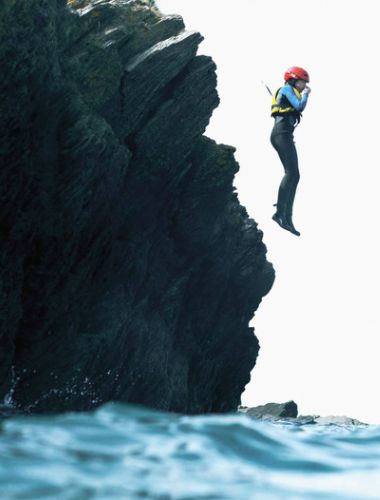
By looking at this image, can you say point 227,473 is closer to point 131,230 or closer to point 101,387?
point 101,387

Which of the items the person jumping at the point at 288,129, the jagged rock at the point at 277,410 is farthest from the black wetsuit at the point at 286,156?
the jagged rock at the point at 277,410

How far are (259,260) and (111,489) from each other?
24.9 metres

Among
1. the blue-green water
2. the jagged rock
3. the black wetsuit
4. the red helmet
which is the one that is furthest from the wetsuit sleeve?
the jagged rock

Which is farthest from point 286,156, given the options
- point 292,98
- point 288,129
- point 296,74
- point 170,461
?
point 170,461

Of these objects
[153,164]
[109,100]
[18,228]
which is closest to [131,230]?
[153,164]

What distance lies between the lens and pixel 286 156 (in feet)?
63.2

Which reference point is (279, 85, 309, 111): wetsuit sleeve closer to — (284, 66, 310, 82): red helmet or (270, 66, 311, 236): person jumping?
(270, 66, 311, 236): person jumping

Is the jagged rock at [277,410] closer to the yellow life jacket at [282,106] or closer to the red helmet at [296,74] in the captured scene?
the yellow life jacket at [282,106]

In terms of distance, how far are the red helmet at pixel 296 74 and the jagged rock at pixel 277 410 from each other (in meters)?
29.4

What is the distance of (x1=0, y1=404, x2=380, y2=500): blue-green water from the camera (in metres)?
4.39

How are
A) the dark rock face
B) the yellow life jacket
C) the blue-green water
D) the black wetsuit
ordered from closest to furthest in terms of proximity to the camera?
the blue-green water
the dark rock face
the yellow life jacket
the black wetsuit

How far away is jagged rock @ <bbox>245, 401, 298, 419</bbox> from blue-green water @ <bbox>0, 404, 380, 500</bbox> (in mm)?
39740

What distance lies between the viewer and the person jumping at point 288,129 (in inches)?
729

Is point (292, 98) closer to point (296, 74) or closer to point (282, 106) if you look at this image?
point (282, 106)
